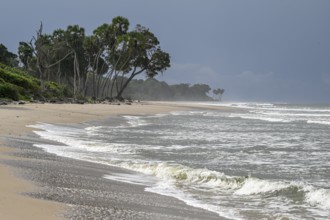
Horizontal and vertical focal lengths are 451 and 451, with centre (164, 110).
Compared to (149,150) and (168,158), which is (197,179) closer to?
(168,158)

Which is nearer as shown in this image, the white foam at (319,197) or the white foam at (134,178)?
the white foam at (319,197)

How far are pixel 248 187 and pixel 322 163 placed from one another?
4092 mm

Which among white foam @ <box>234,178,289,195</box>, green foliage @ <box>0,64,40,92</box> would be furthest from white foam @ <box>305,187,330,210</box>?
green foliage @ <box>0,64,40,92</box>

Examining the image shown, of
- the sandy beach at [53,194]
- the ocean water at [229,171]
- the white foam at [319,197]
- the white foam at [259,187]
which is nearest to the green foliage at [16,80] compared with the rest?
the ocean water at [229,171]

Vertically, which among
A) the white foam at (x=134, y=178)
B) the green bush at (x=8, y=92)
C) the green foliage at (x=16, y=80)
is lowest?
the white foam at (x=134, y=178)

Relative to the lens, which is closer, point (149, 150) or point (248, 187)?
point (248, 187)

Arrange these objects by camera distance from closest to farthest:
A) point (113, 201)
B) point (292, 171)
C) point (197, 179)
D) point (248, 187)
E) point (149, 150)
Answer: point (113, 201) < point (248, 187) < point (197, 179) < point (292, 171) < point (149, 150)

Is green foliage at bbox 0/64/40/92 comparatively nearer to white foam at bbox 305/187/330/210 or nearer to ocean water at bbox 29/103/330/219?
ocean water at bbox 29/103/330/219

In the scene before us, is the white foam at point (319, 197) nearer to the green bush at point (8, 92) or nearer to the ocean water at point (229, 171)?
the ocean water at point (229, 171)

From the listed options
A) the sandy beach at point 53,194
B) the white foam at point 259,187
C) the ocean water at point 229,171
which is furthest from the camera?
the white foam at point 259,187

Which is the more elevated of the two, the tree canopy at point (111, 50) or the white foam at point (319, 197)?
the tree canopy at point (111, 50)

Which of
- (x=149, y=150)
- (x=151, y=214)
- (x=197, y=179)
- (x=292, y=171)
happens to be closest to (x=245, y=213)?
(x=151, y=214)

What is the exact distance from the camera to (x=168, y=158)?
11922 millimetres

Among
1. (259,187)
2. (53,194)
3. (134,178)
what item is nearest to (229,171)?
(259,187)
